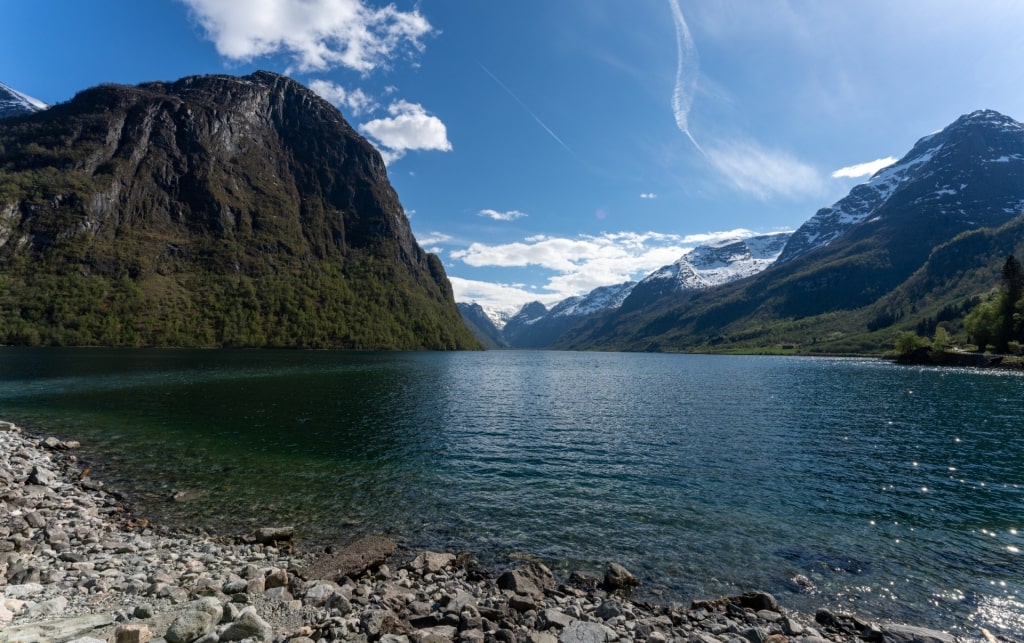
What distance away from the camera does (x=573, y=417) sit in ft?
188

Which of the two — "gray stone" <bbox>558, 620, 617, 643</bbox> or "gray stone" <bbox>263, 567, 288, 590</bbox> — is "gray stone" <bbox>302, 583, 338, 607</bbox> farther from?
"gray stone" <bbox>558, 620, 617, 643</bbox>

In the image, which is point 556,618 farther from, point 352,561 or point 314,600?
point 352,561

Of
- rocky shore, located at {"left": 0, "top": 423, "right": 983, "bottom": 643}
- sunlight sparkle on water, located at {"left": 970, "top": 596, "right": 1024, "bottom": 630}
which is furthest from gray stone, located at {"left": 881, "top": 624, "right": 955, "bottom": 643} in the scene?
sunlight sparkle on water, located at {"left": 970, "top": 596, "right": 1024, "bottom": 630}

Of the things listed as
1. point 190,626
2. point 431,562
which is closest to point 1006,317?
point 431,562

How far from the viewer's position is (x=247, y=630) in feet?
39.9

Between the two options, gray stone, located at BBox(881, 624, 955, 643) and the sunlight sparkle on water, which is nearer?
gray stone, located at BBox(881, 624, 955, 643)

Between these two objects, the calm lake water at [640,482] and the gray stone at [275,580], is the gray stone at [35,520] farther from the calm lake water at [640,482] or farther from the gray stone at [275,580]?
the gray stone at [275,580]

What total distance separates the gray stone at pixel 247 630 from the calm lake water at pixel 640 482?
32.5 ft

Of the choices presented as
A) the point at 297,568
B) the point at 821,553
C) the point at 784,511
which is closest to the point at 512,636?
the point at 297,568

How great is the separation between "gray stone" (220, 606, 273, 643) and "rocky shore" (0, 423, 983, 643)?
27 millimetres

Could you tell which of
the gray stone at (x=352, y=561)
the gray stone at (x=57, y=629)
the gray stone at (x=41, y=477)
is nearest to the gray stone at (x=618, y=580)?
the gray stone at (x=352, y=561)

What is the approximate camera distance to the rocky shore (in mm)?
12641

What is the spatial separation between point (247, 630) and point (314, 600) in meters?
3.36

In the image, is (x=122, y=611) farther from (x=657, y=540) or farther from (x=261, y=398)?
(x=261, y=398)
